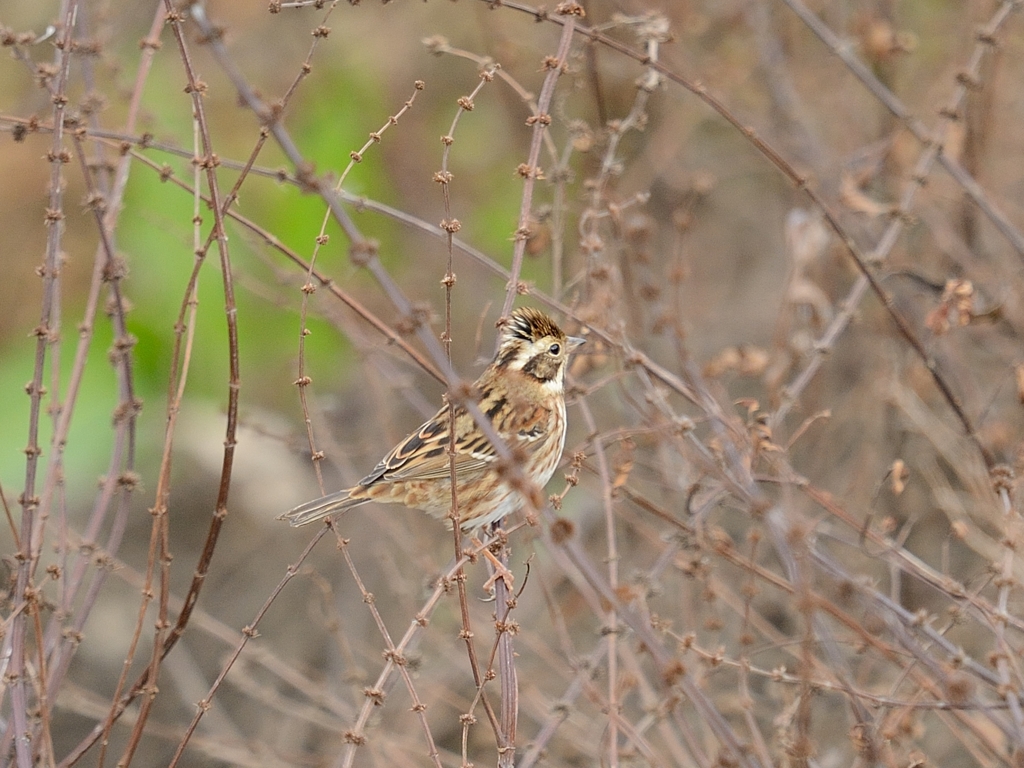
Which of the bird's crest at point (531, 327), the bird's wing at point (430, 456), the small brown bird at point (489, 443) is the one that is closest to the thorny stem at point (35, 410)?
the small brown bird at point (489, 443)

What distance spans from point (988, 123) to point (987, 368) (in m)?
1.29

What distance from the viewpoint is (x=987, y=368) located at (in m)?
6.18

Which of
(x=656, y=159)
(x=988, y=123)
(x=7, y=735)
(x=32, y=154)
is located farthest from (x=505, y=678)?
(x=32, y=154)

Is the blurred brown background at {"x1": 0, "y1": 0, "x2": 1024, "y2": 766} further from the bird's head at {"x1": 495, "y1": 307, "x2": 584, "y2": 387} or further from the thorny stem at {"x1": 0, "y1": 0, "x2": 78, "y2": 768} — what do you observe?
the thorny stem at {"x1": 0, "y1": 0, "x2": 78, "y2": 768}

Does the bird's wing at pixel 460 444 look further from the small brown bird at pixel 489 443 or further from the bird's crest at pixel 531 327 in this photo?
the bird's crest at pixel 531 327

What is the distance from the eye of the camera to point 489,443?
4.13 m

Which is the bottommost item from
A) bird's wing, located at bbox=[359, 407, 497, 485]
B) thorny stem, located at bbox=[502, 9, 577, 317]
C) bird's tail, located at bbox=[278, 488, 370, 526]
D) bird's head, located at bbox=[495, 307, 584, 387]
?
bird's tail, located at bbox=[278, 488, 370, 526]

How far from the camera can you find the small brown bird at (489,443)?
13.7 ft

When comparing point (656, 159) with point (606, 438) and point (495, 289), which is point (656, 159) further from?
point (606, 438)

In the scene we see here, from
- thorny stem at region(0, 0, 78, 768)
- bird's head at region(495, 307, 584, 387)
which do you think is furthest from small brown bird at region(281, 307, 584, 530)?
thorny stem at region(0, 0, 78, 768)

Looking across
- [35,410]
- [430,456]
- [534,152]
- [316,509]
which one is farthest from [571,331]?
[35,410]

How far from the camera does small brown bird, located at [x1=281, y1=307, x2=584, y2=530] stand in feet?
13.7

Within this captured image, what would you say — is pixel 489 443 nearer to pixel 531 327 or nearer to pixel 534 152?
pixel 531 327

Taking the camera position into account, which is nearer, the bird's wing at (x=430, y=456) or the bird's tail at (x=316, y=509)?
the bird's tail at (x=316, y=509)
